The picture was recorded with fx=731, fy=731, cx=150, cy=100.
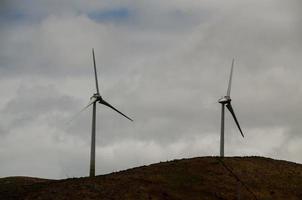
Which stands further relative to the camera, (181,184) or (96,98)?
(96,98)

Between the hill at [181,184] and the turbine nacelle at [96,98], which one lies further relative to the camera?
the turbine nacelle at [96,98]

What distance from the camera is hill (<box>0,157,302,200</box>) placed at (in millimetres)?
74625

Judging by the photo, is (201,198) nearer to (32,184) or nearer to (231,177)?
(231,177)

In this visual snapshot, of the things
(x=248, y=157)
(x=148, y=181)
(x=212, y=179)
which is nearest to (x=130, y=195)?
(x=148, y=181)

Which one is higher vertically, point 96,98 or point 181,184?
point 96,98

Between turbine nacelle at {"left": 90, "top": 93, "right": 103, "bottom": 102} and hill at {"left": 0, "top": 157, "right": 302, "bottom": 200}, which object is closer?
hill at {"left": 0, "top": 157, "right": 302, "bottom": 200}

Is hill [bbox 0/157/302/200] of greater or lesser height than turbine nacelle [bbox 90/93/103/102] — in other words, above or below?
below

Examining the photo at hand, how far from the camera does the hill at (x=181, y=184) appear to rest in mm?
74625

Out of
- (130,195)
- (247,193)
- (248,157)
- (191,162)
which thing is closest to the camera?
(130,195)

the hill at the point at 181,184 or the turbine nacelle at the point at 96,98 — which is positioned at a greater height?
the turbine nacelle at the point at 96,98

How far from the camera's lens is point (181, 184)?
78000mm

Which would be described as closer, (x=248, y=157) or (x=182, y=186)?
(x=182, y=186)

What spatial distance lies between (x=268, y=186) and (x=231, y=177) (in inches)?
167

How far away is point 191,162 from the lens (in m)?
85.9
